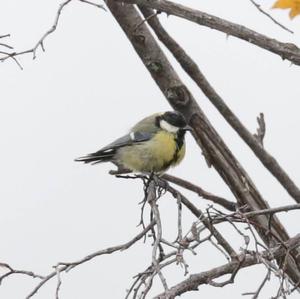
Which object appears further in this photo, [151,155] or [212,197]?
[151,155]

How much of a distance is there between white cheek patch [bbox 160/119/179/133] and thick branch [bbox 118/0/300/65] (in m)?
1.81

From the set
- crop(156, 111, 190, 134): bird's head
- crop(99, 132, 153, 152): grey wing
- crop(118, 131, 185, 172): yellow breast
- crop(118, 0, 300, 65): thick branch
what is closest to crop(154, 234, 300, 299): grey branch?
crop(118, 0, 300, 65): thick branch

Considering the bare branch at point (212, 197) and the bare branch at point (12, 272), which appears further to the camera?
the bare branch at point (212, 197)

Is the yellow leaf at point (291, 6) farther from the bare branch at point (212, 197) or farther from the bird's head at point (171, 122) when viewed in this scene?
the bird's head at point (171, 122)

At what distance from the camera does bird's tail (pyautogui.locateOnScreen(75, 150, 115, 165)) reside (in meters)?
4.37

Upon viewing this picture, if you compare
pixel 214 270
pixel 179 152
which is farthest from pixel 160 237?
pixel 179 152

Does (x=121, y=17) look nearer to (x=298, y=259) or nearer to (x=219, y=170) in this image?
(x=219, y=170)

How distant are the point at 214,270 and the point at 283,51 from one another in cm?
67

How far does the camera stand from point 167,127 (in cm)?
464

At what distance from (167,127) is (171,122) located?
0.30ft

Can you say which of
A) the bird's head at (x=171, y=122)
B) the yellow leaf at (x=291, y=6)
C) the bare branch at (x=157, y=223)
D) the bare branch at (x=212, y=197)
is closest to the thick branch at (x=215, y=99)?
the bare branch at (x=212, y=197)

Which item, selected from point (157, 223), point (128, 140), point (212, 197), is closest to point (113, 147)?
point (128, 140)

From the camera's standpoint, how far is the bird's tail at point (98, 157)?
437cm

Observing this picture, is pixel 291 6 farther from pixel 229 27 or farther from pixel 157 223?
pixel 157 223
